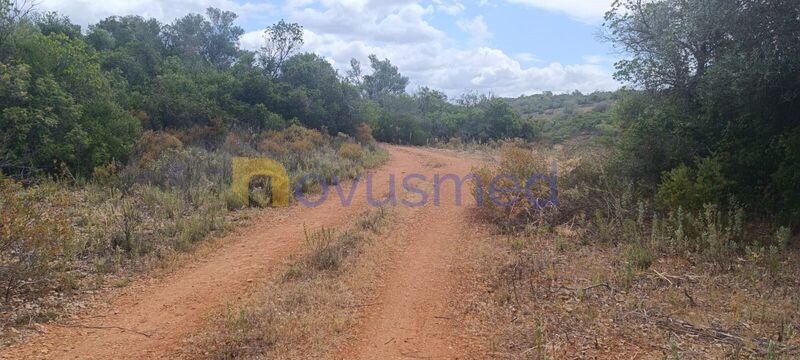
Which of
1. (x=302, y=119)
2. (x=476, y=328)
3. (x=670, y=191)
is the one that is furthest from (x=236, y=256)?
(x=302, y=119)

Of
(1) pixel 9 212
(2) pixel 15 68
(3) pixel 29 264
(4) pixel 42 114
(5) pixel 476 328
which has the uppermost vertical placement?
(2) pixel 15 68

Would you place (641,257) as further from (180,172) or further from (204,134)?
(204,134)

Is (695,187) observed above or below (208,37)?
below

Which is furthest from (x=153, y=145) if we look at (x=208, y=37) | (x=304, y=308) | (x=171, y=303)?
(x=208, y=37)

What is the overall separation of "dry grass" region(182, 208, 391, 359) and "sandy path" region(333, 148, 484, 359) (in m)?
0.24

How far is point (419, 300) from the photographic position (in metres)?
6.00

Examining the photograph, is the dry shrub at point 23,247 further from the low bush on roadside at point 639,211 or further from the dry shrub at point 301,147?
the dry shrub at point 301,147

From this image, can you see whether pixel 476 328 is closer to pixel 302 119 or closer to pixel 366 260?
pixel 366 260

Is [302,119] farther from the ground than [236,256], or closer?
farther from the ground

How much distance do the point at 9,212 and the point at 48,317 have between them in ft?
4.57

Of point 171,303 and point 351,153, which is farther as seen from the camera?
point 351,153

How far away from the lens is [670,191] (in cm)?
806

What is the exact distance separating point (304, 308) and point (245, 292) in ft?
3.40

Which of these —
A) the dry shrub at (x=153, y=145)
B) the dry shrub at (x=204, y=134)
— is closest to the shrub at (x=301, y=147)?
the dry shrub at (x=204, y=134)
